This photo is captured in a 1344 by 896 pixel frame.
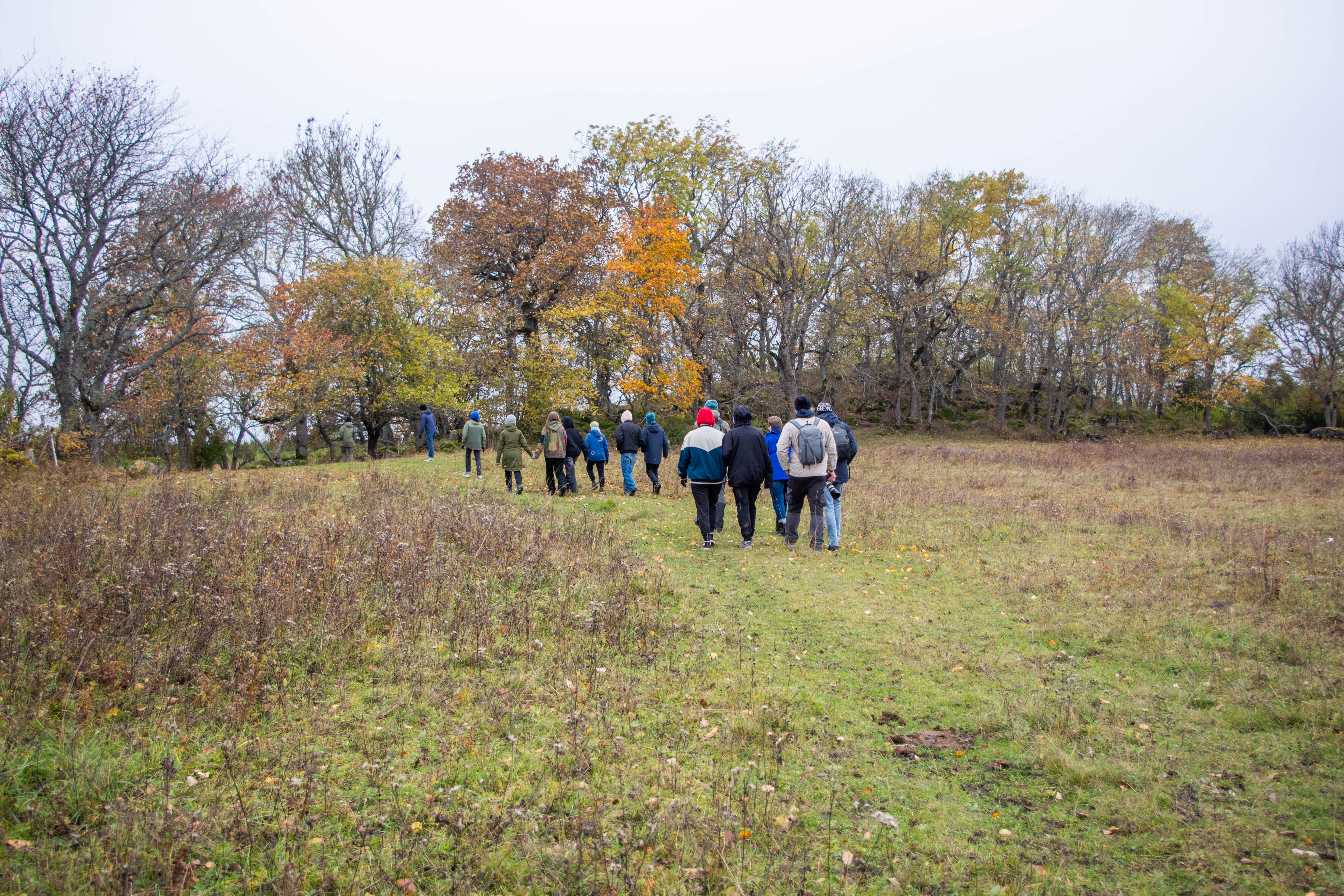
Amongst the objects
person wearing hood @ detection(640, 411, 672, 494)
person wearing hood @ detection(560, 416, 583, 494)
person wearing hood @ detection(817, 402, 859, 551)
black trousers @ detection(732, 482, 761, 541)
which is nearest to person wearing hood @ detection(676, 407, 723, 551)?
black trousers @ detection(732, 482, 761, 541)

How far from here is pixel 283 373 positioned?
85.5 feet

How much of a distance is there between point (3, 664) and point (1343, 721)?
347 inches

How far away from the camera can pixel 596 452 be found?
16.2 meters

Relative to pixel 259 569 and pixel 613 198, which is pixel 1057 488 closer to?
pixel 259 569

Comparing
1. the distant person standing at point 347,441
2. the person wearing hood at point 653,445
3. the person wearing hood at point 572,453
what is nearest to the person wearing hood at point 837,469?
the person wearing hood at point 653,445

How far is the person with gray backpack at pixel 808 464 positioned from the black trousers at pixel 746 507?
57 cm

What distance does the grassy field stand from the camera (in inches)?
130

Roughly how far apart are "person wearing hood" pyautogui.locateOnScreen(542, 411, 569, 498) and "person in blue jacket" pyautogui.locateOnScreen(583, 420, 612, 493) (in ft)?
1.97

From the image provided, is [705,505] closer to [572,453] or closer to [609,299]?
[572,453]

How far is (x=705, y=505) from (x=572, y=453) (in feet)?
20.1

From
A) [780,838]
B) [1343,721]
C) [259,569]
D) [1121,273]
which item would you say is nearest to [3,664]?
[259,569]

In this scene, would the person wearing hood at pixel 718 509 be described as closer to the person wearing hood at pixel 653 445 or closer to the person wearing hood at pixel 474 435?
the person wearing hood at pixel 653 445

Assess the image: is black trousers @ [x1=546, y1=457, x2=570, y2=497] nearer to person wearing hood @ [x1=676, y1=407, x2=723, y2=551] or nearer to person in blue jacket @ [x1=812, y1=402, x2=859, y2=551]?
person wearing hood @ [x1=676, y1=407, x2=723, y2=551]

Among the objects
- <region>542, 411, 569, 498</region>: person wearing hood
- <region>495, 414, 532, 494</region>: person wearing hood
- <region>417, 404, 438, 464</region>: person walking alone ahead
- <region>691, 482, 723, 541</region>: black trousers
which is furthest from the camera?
<region>417, 404, 438, 464</region>: person walking alone ahead
